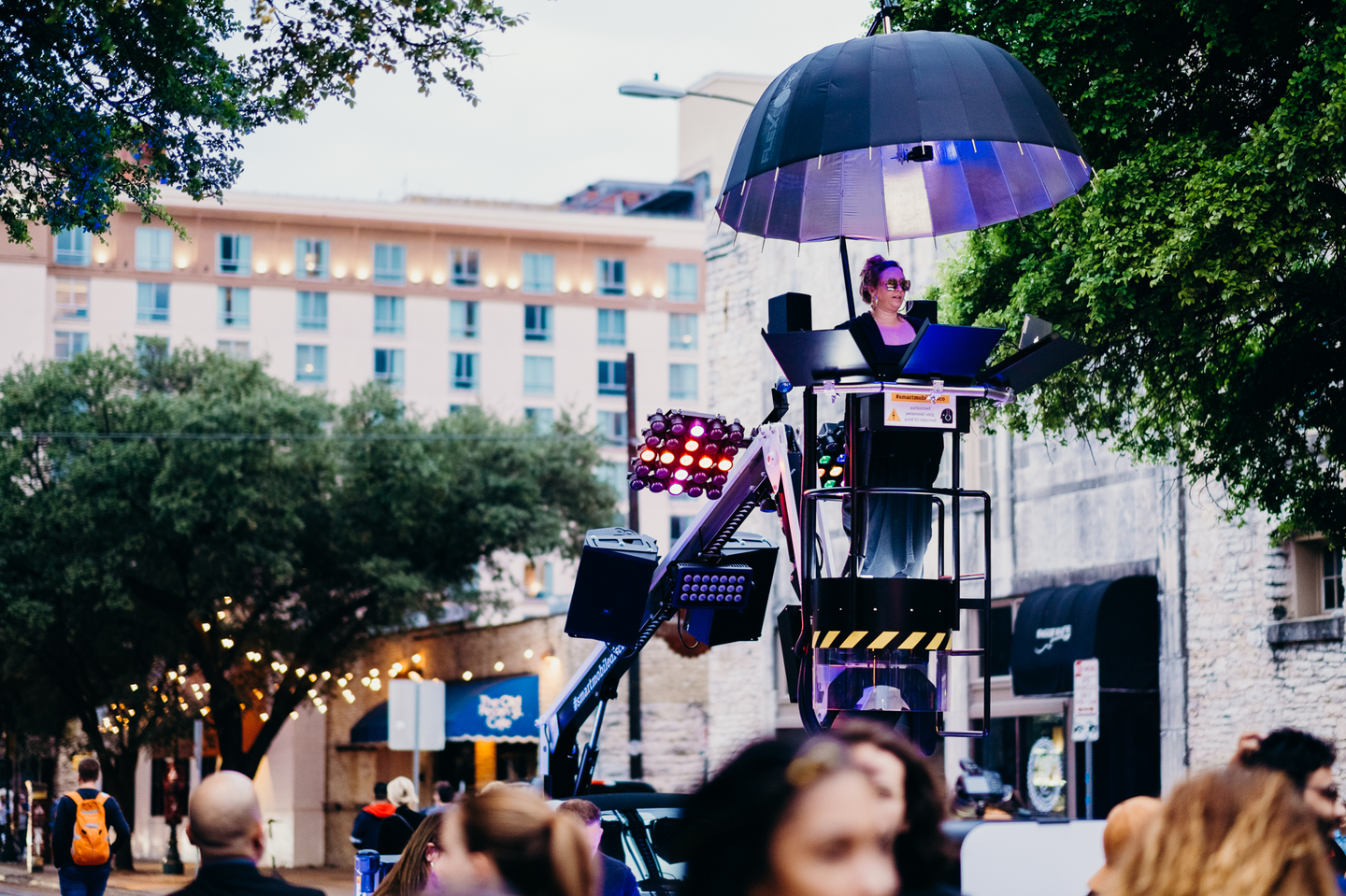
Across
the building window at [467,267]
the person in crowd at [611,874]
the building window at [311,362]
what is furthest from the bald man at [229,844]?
the building window at [467,267]

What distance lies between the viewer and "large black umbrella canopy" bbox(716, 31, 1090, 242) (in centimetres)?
920

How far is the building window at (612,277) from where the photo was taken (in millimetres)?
74125

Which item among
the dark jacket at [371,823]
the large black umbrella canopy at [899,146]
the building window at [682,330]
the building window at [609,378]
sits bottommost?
the dark jacket at [371,823]

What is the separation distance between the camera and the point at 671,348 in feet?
248

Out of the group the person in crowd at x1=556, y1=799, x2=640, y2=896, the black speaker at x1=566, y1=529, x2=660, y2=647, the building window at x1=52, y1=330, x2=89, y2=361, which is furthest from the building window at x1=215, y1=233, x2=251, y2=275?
the person in crowd at x1=556, y1=799, x2=640, y2=896

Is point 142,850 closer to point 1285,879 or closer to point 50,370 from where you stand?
point 50,370

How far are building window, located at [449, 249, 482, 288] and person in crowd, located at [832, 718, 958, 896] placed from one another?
231 feet

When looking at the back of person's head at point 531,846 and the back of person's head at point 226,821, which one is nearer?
the back of person's head at point 531,846

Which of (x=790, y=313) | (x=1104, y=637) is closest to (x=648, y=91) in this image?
(x=1104, y=637)

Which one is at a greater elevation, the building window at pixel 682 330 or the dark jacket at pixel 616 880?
the building window at pixel 682 330

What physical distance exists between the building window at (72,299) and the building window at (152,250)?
234 centimetres

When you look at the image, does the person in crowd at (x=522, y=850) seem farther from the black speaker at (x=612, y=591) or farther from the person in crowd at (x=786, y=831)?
the black speaker at (x=612, y=591)

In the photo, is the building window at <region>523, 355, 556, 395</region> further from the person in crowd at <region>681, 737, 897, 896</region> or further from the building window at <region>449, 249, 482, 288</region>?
the person in crowd at <region>681, 737, 897, 896</region>

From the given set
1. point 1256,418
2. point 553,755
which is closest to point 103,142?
point 553,755
